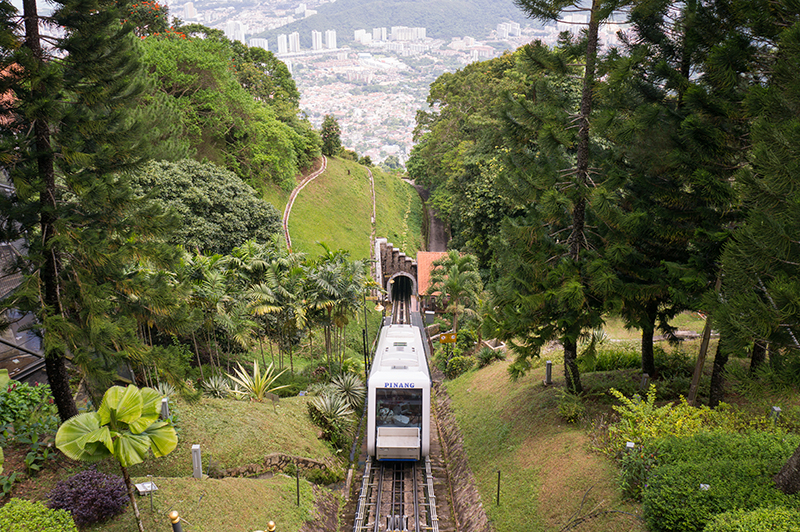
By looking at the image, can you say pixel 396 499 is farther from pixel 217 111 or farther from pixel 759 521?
pixel 217 111

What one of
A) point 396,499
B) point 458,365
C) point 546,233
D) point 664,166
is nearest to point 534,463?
point 396,499

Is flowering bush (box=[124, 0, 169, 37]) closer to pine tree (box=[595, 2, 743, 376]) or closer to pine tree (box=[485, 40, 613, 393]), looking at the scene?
pine tree (box=[485, 40, 613, 393])

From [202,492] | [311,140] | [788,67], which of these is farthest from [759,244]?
[311,140]

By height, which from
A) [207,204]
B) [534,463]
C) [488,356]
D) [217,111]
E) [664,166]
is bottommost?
[488,356]

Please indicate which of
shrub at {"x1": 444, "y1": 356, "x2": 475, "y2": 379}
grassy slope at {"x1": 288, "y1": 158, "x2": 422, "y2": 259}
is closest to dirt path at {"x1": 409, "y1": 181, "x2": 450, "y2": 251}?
grassy slope at {"x1": 288, "y1": 158, "x2": 422, "y2": 259}

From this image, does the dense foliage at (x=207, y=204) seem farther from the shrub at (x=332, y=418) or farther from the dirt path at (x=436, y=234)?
the dirt path at (x=436, y=234)

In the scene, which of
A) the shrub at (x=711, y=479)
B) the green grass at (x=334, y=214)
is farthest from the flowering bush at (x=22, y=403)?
the green grass at (x=334, y=214)
